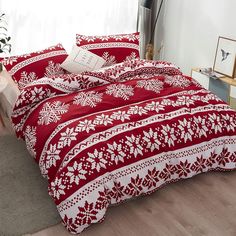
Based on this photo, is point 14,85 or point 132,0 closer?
point 14,85

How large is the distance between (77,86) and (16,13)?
1.55 meters

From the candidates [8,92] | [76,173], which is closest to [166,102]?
[76,173]

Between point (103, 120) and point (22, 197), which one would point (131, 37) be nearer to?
point (103, 120)

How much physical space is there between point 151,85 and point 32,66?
1113mm

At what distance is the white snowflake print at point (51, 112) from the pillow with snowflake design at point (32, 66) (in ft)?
2.07

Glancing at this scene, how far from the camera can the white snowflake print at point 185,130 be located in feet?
8.11

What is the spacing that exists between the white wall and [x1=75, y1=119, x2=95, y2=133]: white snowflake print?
7.19 ft

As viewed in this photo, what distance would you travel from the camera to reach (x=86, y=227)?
7.08ft

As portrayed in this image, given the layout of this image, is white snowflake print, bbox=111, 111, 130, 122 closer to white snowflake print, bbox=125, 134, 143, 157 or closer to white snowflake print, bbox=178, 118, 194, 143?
white snowflake print, bbox=125, 134, 143, 157

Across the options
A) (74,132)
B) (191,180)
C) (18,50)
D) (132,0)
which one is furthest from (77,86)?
(132,0)

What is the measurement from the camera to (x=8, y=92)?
10.7ft

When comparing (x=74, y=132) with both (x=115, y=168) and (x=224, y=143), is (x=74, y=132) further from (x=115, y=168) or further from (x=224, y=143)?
(x=224, y=143)

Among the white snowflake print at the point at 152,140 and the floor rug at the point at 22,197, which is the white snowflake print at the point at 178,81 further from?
the floor rug at the point at 22,197

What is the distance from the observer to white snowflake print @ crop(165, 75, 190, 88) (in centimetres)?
297
